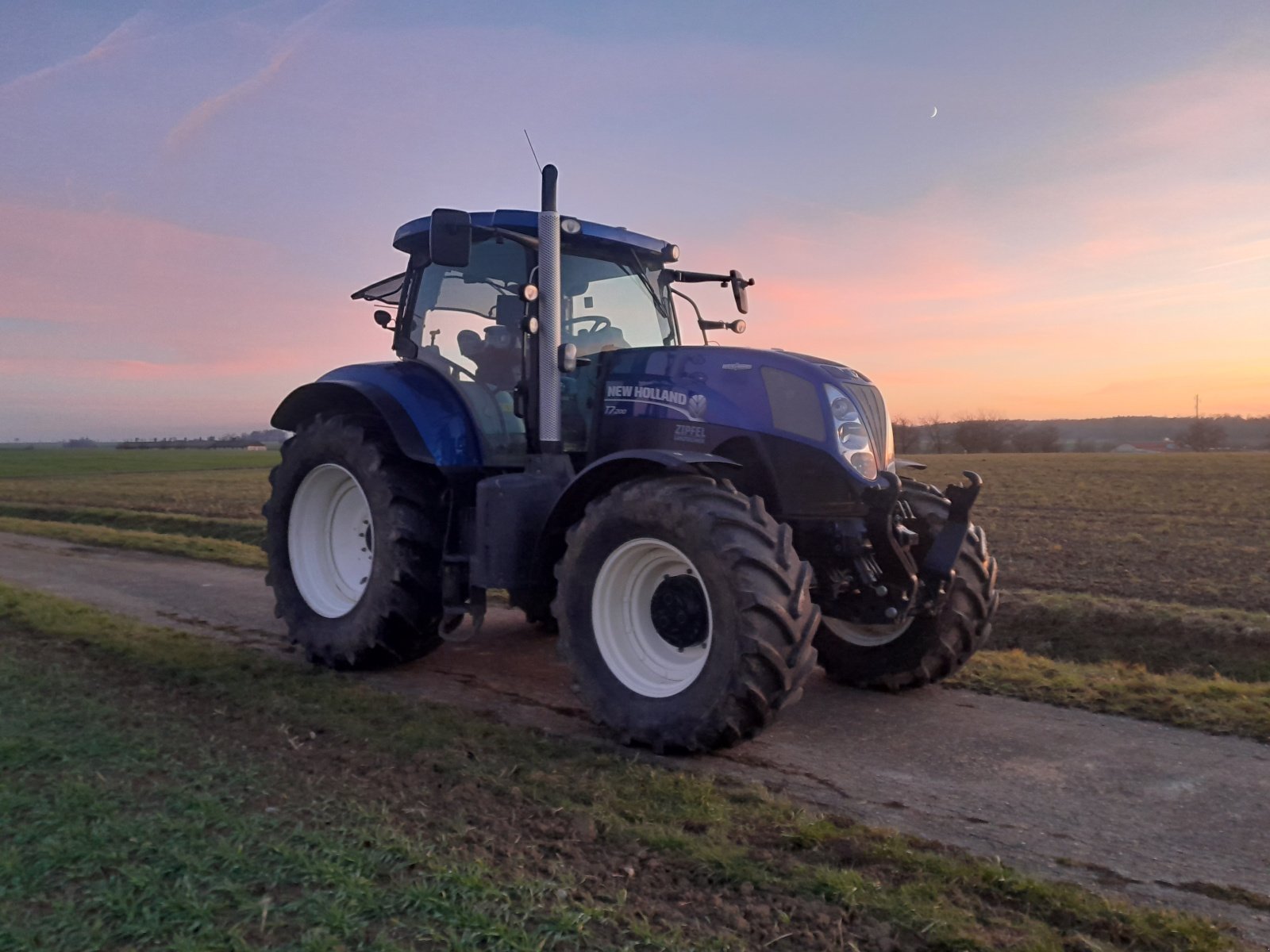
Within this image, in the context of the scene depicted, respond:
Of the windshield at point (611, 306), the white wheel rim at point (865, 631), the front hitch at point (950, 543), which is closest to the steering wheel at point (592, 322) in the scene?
the windshield at point (611, 306)

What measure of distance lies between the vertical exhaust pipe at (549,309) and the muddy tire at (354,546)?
1.05m

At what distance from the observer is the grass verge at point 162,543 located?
12.6 m

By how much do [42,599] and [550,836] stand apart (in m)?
7.28

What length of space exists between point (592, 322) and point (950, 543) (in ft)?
8.52

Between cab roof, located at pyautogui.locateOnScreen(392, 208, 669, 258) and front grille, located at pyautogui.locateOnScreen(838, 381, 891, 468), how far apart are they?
6.10 ft

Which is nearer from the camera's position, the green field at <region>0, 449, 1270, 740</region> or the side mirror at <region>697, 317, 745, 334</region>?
the green field at <region>0, 449, 1270, 740</region>

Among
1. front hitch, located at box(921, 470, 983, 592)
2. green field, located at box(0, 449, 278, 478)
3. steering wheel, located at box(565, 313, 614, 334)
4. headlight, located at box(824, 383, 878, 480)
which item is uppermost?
steering wheel, located at box(565, 313, 614, 334)

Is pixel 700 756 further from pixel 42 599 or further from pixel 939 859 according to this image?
pixel 42 599

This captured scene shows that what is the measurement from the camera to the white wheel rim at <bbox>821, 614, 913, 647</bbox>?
232 inches

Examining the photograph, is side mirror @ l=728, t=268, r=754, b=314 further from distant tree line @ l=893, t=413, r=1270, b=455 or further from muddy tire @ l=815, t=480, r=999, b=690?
distant tree line @ l=893, t=413, r=1270, b=455

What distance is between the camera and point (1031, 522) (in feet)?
61.6

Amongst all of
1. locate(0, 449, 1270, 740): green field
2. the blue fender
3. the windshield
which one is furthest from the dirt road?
the windshield

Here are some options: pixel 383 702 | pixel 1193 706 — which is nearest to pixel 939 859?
pixel 1193 706

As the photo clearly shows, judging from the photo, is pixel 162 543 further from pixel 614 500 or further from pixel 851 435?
pixel 851 435
